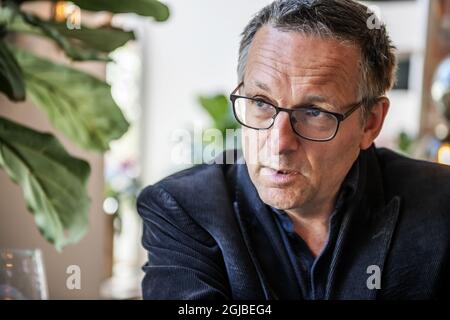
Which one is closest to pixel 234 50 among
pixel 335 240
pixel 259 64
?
pixel 259 64

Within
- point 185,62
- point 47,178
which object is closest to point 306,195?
point 47,178

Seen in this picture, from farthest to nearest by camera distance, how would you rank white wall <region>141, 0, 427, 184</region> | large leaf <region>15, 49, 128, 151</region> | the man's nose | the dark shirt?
white wall <region>141, 0, 427, 184</region> → large leaf <region>15, 49, 128, 151</region> → the dark shirt → the man's nose

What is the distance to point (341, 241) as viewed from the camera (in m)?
0.72

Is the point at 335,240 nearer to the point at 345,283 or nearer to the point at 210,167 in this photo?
the point at 345,283

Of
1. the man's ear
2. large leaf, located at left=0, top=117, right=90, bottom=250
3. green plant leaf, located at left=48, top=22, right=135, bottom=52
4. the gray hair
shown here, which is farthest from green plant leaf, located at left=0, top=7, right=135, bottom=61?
the man's ear

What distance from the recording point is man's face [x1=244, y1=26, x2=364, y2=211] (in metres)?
0.62

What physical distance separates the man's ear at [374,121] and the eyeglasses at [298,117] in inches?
2.1

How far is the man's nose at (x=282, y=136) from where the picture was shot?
62cm

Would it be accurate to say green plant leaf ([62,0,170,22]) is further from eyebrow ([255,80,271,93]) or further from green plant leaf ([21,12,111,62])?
eyebrow ([255,80,271,93])

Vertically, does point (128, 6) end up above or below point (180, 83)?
above

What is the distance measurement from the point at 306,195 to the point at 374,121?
131 mm

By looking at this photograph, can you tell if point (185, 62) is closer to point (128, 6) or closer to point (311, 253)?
point (128, 6)

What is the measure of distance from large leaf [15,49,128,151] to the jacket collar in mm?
199

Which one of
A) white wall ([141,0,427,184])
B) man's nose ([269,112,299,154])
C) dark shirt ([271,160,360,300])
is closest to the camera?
man's nose ([269,112,299,154])
